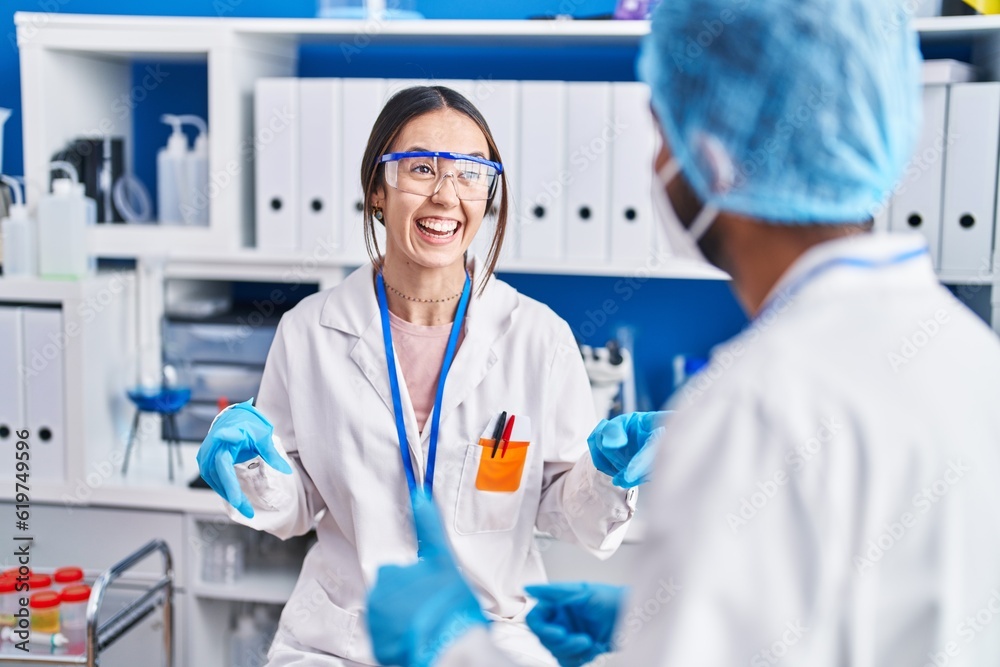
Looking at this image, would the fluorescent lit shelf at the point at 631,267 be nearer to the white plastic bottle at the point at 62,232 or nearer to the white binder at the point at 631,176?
the white binder at the point at 631,176

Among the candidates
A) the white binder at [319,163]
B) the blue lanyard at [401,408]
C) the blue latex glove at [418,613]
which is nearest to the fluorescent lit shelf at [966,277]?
the blue lanyard at [401,408]

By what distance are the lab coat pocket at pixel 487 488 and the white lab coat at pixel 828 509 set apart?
847mm

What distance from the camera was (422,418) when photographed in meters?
1.62

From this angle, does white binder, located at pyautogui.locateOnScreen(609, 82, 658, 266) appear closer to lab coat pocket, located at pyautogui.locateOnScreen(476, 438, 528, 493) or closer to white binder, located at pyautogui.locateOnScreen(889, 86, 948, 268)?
white binder, located at pyautogui.locateOnScreen(889, 86, 948, 268)

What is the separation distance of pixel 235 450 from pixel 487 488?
39 cm

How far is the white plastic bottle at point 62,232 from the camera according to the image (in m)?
2.25

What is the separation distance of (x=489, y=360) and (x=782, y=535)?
963mm

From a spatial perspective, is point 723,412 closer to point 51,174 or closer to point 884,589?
point 884,589

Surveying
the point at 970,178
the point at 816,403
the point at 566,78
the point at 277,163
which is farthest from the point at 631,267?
the point at 816,403

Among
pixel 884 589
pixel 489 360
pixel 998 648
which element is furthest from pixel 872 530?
pixel 489 360

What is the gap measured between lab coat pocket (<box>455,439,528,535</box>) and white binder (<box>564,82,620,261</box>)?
74 cm

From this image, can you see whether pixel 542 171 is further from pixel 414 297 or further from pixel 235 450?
Result: pixel 235 450

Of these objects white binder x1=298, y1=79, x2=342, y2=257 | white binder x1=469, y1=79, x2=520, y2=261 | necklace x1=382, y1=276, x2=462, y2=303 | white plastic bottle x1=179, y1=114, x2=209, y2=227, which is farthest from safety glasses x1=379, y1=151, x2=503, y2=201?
white plastic bottle x1=179, y1=114, x2=209, y2=227

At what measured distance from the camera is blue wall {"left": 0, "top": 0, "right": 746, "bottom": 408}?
2.52 metres
